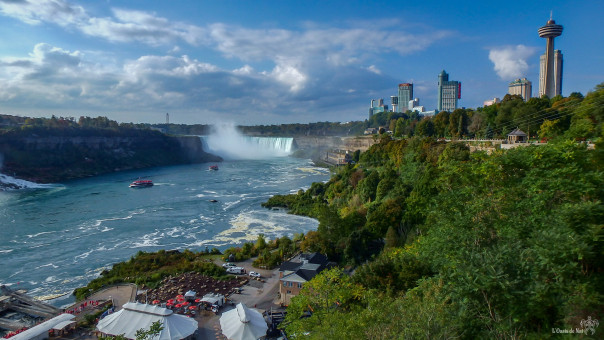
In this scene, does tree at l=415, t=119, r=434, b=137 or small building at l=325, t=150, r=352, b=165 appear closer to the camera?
tree at l=415, t=119, r=434, b=137

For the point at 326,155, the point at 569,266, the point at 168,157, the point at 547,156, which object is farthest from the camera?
the point at 168,157

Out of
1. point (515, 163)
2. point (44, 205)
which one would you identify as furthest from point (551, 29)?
point (44, 205)

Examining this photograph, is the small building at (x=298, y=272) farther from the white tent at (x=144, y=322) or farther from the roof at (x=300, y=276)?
the white tent at (x=144, y=322)

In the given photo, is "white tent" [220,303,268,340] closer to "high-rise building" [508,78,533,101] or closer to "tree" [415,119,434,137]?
"tree" [415,119,434,137]

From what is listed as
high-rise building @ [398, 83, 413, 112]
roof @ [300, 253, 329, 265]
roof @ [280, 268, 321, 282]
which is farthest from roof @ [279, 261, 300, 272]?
high-rise building @ [398, 83, 413, 112]

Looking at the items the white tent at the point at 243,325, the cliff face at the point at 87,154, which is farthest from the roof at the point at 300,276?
the cliff face at the point at 87,154

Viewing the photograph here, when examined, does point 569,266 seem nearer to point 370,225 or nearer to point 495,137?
point 370,225
